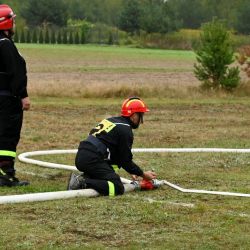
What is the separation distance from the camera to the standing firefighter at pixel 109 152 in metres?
8.13

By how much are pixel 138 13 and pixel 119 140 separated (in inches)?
3749

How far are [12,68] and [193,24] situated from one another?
12104cm

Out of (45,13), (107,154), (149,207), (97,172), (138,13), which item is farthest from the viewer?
(45,13)

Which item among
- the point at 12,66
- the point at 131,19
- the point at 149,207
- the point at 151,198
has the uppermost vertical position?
the point at 12,66

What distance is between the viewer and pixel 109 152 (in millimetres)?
8289

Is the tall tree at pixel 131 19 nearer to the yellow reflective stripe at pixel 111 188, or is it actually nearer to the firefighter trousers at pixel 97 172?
the firefighter trousers at pixel 97 172

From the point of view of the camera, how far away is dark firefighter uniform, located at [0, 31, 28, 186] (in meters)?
8.35

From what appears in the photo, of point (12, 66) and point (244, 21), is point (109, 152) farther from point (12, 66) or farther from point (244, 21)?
point (244, 21)

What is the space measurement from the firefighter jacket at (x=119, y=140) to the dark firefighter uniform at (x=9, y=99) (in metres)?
0.94

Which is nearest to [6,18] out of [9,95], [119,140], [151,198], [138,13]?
[9,95]

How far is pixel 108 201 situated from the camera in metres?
7.64

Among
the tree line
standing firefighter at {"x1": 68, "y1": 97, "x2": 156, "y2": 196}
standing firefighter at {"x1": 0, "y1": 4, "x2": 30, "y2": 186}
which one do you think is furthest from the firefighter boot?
→ the tree line

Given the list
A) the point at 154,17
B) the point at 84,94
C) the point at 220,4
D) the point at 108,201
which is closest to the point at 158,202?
the point at 108,201

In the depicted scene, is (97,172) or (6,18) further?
(6,18)
